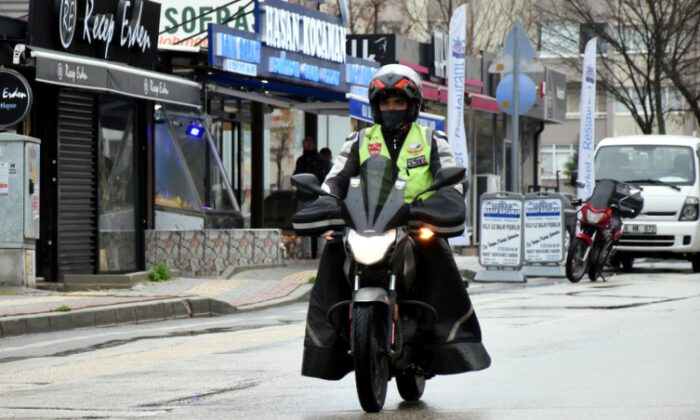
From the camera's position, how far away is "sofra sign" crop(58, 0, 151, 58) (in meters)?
19.9

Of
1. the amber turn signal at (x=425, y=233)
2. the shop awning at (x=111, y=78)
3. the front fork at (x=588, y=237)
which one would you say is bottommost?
the front fork at (x=588, y=237)

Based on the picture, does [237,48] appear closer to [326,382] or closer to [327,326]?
[326,382]

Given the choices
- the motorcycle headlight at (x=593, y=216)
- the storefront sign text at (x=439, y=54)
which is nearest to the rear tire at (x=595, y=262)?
the motorcycle headlight at (x=593, y=216)

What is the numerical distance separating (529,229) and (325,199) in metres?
15.1

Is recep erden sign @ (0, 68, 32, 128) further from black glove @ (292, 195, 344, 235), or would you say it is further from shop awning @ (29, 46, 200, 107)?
black glove @ (292, 195, 344, 235)

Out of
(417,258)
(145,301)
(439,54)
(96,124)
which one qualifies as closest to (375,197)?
(417,258)

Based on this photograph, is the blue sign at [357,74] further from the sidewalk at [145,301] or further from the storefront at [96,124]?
the sidewalk at [145,301]

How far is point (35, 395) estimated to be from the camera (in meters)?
9.58

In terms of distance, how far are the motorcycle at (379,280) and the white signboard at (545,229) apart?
14995 mm

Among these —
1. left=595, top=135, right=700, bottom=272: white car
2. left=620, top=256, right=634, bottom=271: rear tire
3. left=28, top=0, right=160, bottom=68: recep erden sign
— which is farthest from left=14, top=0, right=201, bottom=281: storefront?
left=620, top=256, right=634, bottom=271: rear tire

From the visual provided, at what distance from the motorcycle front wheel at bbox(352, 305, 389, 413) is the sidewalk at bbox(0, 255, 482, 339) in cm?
727

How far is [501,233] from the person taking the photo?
76.2 ft

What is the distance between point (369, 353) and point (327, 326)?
0.58 m

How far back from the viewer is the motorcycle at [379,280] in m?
8.12
